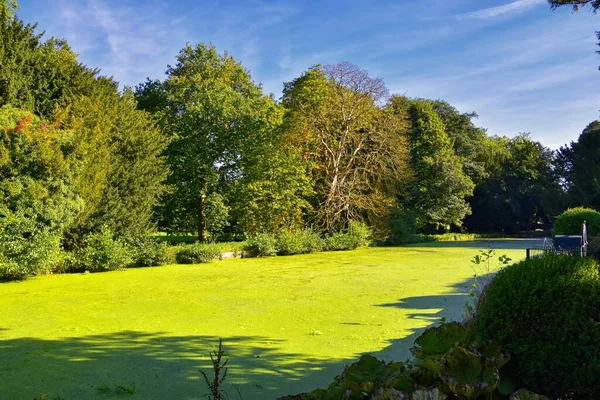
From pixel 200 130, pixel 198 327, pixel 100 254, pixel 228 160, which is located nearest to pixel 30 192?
pixel 100 254

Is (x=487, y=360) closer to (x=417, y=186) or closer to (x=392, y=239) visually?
(x=392, y=239)

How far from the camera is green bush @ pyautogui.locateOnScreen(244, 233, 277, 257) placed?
1414cm

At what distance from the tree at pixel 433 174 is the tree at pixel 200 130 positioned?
32.4 ft

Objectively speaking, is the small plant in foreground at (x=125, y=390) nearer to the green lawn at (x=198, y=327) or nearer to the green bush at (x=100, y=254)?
the green lawn at (x=198, y=327)

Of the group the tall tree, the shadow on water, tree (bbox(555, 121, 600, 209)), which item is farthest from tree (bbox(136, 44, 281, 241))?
tree (bbox(555, 121, 600, 209))

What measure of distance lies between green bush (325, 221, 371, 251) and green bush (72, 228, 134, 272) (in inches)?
311

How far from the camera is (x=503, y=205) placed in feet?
88.9

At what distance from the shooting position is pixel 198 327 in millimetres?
4898

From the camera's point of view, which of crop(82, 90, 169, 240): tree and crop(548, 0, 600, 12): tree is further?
crop(82, 90, 169, 240): tree

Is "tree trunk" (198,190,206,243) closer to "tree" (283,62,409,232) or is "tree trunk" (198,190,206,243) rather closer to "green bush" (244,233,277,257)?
"green bush" (244,233,277,257)

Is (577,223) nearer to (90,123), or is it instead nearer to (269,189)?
(269,189)

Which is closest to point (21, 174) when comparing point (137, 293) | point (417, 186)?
point (137, 293)

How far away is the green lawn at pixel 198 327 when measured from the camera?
10.7 ft

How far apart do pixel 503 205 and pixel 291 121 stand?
16.3 meters
